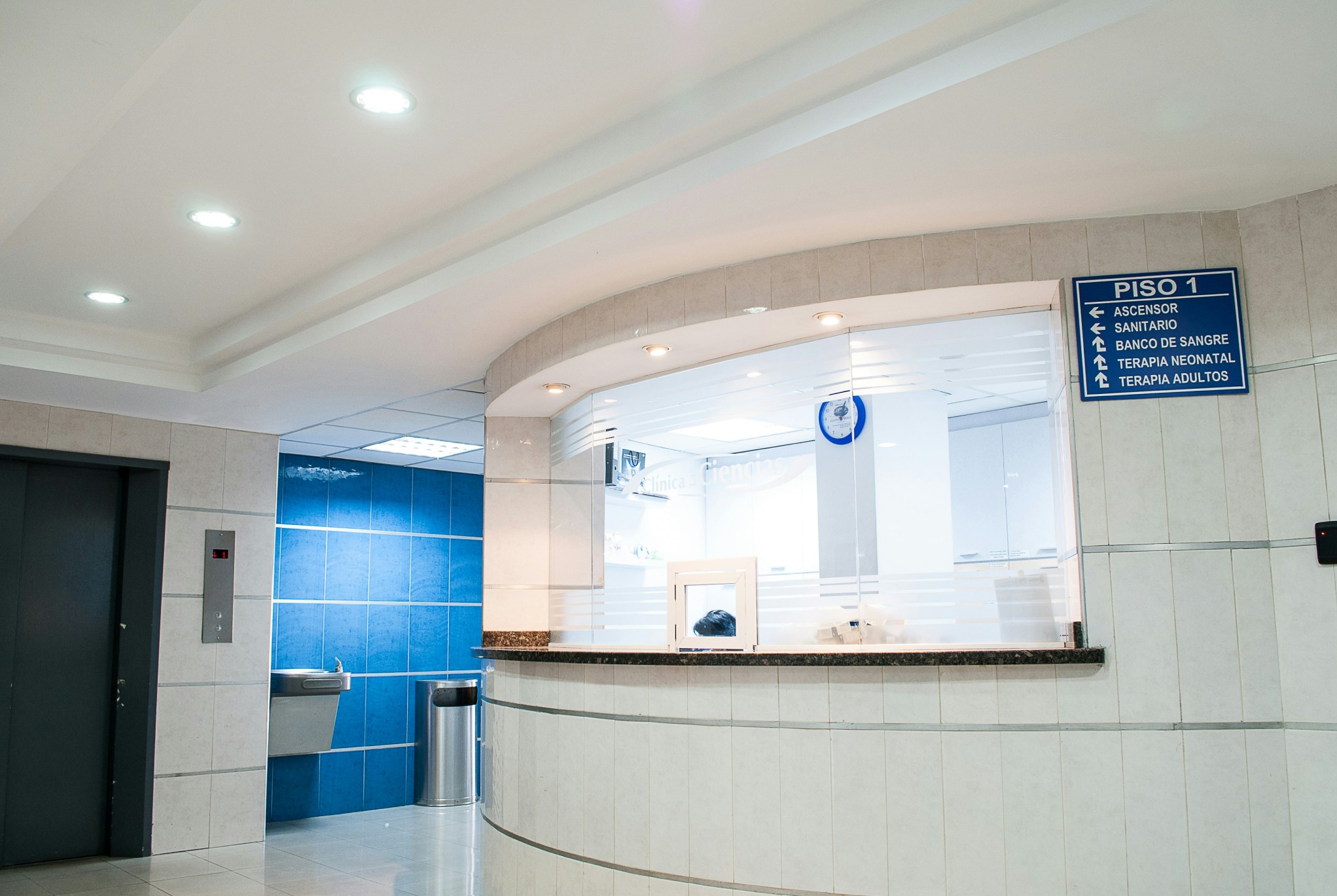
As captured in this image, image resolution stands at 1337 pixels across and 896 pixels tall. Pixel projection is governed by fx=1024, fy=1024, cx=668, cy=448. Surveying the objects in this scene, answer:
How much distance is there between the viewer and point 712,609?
4.67 m

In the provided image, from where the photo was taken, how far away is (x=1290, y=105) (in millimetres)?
3051

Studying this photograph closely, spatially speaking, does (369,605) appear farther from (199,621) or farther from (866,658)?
(866,658)

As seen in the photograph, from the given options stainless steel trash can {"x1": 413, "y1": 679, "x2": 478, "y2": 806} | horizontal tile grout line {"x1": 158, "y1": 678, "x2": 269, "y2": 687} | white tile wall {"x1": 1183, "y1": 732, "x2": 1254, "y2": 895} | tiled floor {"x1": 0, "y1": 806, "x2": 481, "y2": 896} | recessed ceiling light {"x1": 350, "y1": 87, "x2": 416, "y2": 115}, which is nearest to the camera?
recessed ceiling light {"x1": 350, "y1": 87, "x2": 416, "y2": 115}

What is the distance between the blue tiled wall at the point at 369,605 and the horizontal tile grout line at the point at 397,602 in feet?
0.04

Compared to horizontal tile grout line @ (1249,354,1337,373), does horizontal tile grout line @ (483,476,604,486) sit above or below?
below

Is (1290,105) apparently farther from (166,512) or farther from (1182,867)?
(166,512)

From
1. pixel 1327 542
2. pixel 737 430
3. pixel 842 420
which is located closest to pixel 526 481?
pixel 737 430

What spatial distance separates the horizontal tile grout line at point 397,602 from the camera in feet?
27.7

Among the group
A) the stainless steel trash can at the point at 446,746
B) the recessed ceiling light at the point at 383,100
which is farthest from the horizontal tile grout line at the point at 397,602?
the recessed ceiling light at the point at 383,100

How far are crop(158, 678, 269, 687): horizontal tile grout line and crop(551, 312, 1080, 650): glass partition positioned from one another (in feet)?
11.0

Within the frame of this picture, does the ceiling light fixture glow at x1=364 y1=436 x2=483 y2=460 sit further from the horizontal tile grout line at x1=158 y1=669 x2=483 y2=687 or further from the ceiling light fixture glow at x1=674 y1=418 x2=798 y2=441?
the ceiling light fixture glow at x1=674 y1=418 x2=798 y2=441

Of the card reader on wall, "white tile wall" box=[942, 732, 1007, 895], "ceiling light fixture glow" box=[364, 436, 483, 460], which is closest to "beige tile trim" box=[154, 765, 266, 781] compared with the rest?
"ceiling light fixture glow" box=[364, 436, 483, 460]

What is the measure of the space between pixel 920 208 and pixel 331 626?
657 centimetres

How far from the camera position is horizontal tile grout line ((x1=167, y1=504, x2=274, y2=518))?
7039mm
